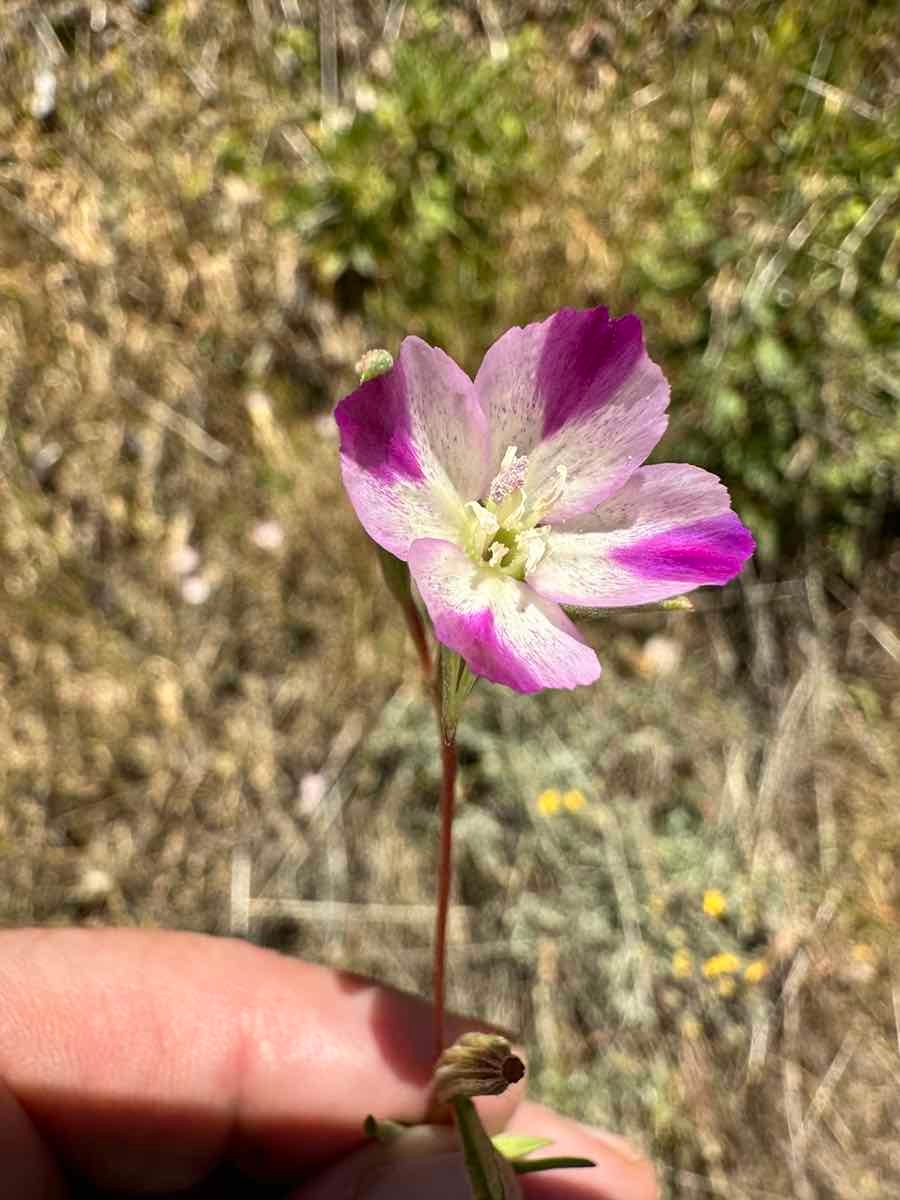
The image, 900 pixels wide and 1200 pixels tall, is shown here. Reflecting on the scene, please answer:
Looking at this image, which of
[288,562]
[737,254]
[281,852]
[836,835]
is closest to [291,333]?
[288,562]

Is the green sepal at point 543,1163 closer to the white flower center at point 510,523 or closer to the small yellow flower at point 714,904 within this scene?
the white flower center at point 510,523

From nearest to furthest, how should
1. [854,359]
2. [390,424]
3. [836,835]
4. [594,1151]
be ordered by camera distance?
1. [390,424]
2. [594,1151]
3. [854,359]
4. [836,835]

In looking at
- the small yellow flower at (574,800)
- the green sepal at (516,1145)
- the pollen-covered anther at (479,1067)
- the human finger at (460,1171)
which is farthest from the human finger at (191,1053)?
the small yellow flower at (574,800)

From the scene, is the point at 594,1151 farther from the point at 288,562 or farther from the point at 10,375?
the point at 10,375

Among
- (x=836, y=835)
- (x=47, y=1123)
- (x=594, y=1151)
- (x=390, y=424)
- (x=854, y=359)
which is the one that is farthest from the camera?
(x=836, y=835)

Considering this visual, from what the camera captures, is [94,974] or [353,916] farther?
[353,916]

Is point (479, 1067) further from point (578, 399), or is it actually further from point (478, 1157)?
point (578, 399)
